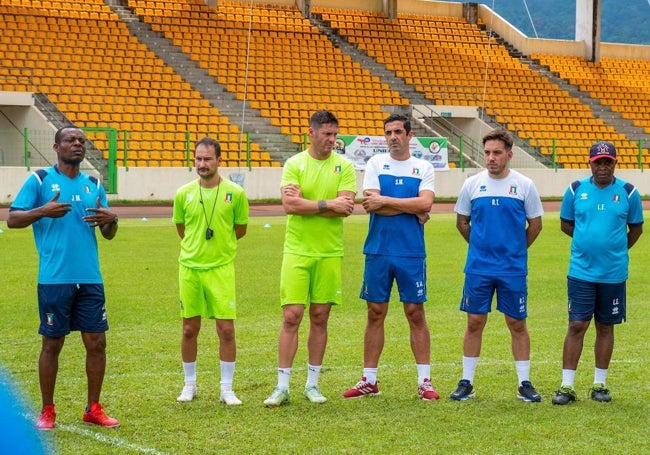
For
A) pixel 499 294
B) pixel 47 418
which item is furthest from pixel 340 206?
pixel 47 418

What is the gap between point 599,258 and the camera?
7684mm

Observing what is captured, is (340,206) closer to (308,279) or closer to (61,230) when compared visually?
(308,279)

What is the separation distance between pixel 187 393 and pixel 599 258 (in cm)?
314

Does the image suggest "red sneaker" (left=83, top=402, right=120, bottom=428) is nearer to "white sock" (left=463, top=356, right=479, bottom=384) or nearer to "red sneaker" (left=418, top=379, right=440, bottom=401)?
"red sneaker" (left=418, top=379, right=440, bottom=401)

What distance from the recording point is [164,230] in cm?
2302

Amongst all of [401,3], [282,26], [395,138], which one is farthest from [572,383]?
[401,3]

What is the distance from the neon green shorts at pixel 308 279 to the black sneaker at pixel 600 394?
2011 millimetres

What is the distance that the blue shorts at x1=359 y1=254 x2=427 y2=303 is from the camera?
788cm

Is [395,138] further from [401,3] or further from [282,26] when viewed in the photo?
[401,3]

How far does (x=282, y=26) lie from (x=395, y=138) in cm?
3570

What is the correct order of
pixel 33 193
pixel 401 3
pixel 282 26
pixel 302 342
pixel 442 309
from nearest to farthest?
pixel 33 193 < pixel 302 342 < pixel 442 309 < pixel 282 26 < pixel 401 3

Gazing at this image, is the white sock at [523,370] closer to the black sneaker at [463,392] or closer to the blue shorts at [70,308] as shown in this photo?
the black sneaker at [463,392]

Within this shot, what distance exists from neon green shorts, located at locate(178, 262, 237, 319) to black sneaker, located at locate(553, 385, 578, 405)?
2.41 meters

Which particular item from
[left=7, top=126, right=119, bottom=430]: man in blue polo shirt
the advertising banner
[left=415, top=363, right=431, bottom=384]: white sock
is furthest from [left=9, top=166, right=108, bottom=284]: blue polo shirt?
the advertising banner
